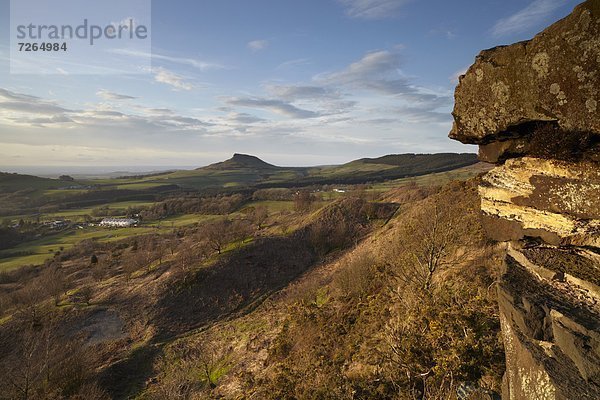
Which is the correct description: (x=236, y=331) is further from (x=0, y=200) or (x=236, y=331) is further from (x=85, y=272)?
(x=0, y=200)

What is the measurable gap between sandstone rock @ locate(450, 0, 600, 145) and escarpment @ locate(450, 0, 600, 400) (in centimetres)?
2

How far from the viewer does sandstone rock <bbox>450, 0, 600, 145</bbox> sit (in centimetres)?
550

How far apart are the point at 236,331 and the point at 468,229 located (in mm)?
27513

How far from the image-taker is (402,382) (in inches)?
450

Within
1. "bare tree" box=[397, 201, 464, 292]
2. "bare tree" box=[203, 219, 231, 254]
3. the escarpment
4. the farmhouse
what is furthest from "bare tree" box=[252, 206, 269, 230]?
the escarpment

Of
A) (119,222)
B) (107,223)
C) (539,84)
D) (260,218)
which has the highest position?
(539,84)

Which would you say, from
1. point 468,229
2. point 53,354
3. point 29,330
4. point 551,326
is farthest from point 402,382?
point 29,330

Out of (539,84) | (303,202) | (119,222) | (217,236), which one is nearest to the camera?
(539,84)

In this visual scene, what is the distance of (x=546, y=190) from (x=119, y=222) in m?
139

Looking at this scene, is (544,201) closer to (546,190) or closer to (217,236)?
(546,190)

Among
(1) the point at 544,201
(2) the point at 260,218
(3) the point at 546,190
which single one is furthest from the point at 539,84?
(2) the point at 260,218

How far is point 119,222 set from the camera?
12219 cm

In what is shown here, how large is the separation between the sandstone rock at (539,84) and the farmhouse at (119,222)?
131024mm

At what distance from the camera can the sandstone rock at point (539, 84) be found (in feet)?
18.0
